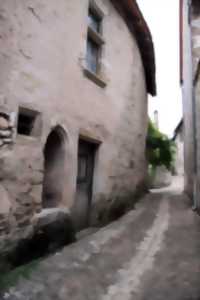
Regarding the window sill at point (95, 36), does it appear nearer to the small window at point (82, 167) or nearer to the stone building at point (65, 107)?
the stone building at point (65, 107)

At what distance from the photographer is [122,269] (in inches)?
98.4

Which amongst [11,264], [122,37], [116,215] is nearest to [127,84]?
[122,37]

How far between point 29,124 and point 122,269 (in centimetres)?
203

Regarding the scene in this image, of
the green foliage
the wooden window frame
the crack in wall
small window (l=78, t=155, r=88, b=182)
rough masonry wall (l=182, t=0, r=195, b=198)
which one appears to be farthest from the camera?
the green foliage

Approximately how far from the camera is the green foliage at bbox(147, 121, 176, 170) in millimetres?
11516

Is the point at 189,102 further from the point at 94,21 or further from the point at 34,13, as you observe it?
the point at 34,13

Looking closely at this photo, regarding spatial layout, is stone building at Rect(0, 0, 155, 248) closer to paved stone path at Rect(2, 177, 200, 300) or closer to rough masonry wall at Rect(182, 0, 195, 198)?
paved stone path at Rect(2, 177, 200, 300)

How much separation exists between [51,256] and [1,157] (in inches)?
53.6

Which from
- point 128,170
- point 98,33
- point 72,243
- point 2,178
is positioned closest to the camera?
point 2,178

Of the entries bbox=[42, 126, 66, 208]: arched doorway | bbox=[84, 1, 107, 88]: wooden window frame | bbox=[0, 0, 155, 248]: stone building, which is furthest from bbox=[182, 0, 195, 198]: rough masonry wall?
bbox=[42, 126, 66, 208]: arched doorway

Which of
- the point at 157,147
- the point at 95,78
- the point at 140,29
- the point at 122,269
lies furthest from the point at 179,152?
the point at 122,269

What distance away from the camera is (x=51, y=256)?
276cm

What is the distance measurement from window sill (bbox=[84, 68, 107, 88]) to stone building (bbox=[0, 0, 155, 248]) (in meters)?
0.02

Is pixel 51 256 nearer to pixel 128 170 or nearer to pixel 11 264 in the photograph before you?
pixel 11 264
